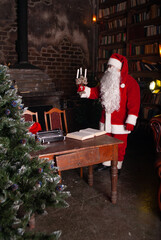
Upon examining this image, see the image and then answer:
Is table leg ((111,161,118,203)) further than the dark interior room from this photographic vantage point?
Yes

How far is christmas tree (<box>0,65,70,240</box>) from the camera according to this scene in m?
1.33

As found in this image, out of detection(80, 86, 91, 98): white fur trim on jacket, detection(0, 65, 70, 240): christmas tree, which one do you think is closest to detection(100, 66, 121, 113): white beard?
detection(80, 86, 91, 98): white fur trim on jacket

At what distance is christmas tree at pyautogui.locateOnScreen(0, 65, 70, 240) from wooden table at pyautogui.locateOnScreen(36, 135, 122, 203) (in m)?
0.25

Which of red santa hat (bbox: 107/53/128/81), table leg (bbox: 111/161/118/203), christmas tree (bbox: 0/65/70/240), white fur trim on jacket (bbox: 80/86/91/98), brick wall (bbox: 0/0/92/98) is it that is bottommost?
table leg (bbox: 111/161/118/203)

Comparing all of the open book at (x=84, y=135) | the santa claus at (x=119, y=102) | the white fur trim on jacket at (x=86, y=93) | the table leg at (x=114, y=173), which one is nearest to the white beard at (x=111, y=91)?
the santa claus at (x=119, y=102)

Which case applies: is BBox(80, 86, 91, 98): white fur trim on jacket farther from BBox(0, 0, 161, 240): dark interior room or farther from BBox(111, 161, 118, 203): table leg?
BBox(111, 161, 118, 203): table leg

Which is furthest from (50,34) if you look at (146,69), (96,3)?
(146,69)

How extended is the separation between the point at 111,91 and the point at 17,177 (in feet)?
6.11

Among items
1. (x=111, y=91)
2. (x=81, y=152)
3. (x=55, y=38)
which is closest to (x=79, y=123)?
(x=55, y=38)

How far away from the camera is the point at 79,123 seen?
17.5ft

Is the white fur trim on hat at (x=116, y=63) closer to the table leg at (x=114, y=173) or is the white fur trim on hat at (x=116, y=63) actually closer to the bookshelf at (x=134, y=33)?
the table leg at (x=114, y=173)

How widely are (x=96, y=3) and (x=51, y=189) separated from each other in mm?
5591

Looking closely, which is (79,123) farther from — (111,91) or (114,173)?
(114,173)

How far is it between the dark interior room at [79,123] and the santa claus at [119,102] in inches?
0.5
